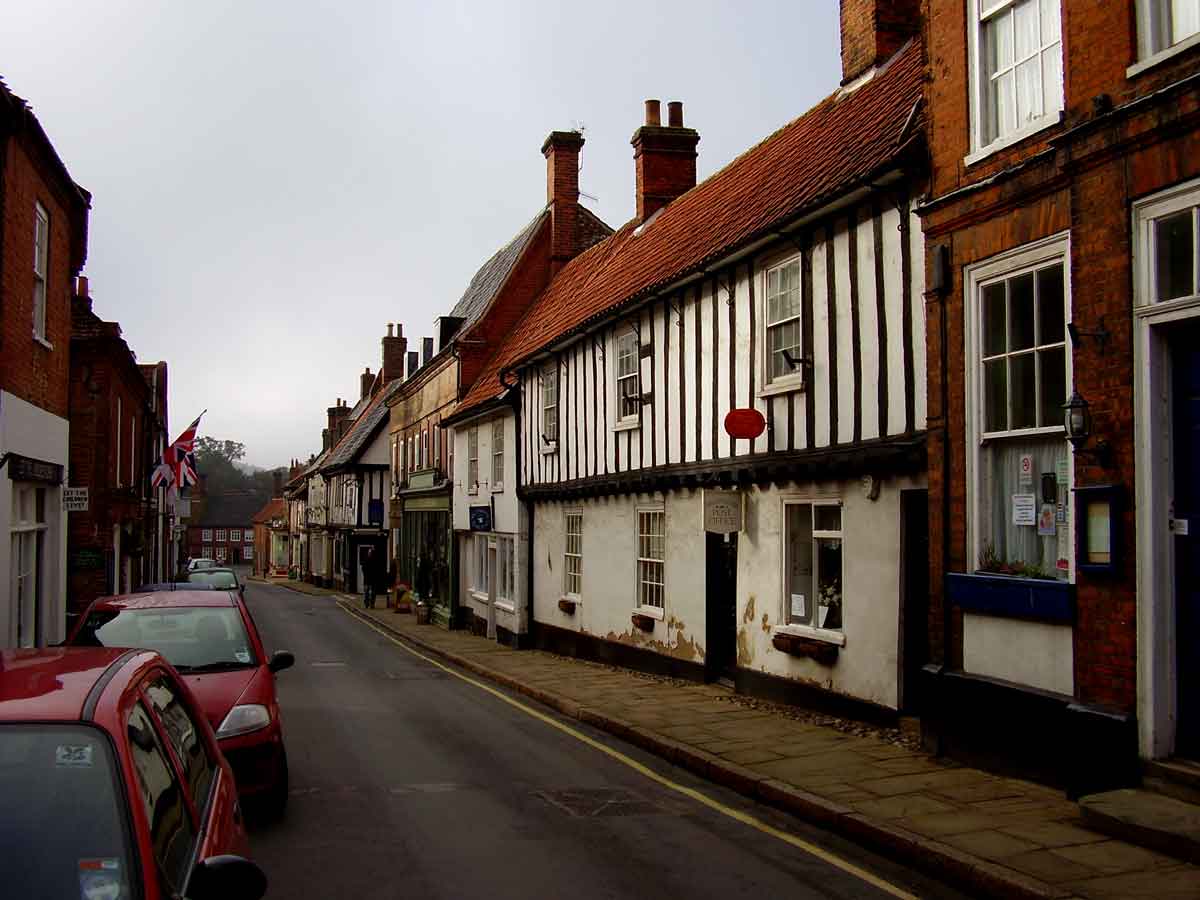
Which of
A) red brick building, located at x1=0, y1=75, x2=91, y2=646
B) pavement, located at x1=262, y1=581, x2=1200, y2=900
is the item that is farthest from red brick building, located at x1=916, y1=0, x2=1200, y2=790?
red brick building, located at x1=0, y1=75, x2=91, y2=646

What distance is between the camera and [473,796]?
29.3 feet

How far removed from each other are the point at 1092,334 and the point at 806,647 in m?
5.49

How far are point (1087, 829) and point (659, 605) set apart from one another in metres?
10.3

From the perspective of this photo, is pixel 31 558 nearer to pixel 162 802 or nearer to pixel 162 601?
pixel 162 601

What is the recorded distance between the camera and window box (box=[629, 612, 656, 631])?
17031 millimetres

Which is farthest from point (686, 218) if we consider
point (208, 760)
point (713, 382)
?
point (208, 760)

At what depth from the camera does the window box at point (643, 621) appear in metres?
17.0

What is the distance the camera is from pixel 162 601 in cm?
951

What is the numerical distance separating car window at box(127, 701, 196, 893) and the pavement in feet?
14.4

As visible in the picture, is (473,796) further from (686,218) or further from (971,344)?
(686,218)

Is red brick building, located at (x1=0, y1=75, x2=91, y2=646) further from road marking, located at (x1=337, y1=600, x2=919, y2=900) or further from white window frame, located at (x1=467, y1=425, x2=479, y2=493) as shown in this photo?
white window frame, located at (x1=467, y1=425, x2=479, y2=493)

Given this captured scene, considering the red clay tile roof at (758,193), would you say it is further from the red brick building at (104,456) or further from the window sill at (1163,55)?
the red brick building at (104,456)

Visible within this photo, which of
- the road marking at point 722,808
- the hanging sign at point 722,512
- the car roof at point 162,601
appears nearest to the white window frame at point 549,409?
the road marking at point 722,808

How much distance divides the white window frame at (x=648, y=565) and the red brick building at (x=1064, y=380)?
24.8 ft
